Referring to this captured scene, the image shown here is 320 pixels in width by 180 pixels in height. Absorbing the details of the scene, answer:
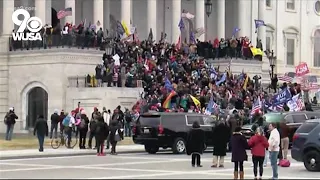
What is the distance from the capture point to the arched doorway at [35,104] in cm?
5250

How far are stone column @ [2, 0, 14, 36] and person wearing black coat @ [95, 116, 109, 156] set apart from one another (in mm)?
19917

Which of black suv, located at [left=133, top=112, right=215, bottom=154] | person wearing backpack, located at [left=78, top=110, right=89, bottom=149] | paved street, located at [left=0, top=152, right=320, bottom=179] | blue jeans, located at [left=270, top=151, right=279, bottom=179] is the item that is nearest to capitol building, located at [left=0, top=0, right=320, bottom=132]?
black suv, located at [left=133, top=112, right=215, bottom=154]

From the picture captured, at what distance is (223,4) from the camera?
68.1 metres

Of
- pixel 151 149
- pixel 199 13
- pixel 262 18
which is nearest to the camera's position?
pixel 151 149

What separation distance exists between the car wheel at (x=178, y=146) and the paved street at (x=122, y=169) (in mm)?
2195

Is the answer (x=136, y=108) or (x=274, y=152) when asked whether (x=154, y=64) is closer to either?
(x=136, y=108)

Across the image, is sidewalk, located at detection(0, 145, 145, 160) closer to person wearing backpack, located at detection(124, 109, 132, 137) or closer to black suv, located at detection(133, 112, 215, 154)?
black suv, located at detection(133, 112, 215, 154)

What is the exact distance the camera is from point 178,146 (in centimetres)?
3797

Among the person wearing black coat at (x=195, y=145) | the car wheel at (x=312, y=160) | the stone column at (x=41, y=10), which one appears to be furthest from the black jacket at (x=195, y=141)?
the stone column at (x=41, y=10)

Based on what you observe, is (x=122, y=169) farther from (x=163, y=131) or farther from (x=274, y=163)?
(x=163, y=131)

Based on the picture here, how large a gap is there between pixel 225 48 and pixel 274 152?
1452 inches

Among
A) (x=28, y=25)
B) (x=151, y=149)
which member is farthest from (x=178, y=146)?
(x=28, y=25)

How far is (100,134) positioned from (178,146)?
11.5ft

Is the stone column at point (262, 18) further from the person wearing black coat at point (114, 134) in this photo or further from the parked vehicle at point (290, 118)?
the person wearing black coat at point (114, 134)
